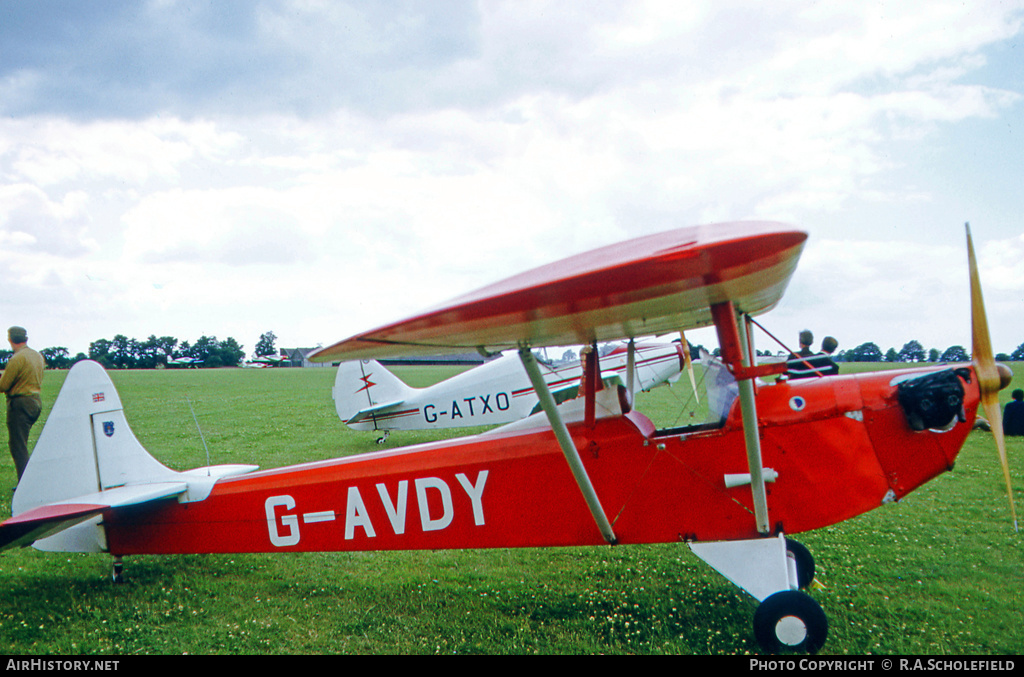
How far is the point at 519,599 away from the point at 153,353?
79.8 m

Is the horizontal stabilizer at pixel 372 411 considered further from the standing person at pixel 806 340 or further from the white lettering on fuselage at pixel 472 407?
the standing person at pixel 806 340

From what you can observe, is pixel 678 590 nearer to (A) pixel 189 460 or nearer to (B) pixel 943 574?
(B) pixel 943 574

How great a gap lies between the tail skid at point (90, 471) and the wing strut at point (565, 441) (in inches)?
106

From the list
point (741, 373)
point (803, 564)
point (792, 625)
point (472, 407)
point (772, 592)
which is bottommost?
point (803, 564)

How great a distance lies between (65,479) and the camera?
422 centimetres

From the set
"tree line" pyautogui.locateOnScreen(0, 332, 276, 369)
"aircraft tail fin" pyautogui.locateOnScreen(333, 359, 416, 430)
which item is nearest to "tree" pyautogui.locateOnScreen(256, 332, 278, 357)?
"tree line" pyautogui.locateOnScreen(0, 332, 276, 369)

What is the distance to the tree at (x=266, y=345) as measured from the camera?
104 m

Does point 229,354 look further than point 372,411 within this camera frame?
Yes

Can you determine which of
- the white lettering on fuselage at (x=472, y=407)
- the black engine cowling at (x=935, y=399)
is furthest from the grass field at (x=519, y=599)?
the white lettering on fuselage at (x=472, y=407)

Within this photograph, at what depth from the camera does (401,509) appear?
3836 millimetres

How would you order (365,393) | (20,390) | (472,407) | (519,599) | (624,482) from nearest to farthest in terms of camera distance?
(624,482), (519,599), (20,390), (472,407), (365,393)

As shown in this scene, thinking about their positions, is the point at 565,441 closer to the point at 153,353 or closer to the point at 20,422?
the point at 20,422

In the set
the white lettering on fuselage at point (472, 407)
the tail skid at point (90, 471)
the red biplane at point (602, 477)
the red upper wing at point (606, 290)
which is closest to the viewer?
the red upper wing at point (606, 290)

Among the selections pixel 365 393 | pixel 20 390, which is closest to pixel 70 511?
pixel 20 390
